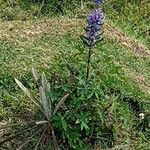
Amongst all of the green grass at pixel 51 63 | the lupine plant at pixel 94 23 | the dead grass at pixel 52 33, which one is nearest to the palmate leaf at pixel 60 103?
the green grass at pixel 51 63

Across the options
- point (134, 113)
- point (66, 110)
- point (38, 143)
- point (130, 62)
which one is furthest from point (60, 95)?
point (130, 62)

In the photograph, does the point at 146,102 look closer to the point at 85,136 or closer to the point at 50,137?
the point at 85,136

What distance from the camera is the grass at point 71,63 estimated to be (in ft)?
14.1

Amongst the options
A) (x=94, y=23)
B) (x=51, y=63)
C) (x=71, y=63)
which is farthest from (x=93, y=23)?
(x=51, y=63)

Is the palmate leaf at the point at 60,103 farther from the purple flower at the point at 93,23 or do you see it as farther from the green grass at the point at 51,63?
the purple flower at the point at 93,23

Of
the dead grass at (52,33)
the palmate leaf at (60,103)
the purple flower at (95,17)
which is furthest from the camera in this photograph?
the dead grass at (52,33)

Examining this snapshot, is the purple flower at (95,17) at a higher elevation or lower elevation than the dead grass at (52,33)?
higher

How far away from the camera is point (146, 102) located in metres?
4.64

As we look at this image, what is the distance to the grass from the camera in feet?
14.1

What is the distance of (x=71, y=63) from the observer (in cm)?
436

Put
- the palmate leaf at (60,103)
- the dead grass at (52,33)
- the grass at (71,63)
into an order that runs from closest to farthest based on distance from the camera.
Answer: the palmate leaf at (60,103), the grass at (71,63), the dead grass at (52,33)

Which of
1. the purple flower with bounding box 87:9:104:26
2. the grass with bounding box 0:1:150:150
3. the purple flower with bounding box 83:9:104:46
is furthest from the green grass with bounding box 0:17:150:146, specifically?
the purple flower with bounding box 87:9:104:26

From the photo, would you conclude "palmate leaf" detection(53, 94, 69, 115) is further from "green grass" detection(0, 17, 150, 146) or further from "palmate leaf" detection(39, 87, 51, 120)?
"green grass" detection(0, 17, 150, 146)

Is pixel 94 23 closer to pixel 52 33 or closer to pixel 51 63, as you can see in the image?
pixel 51 63
